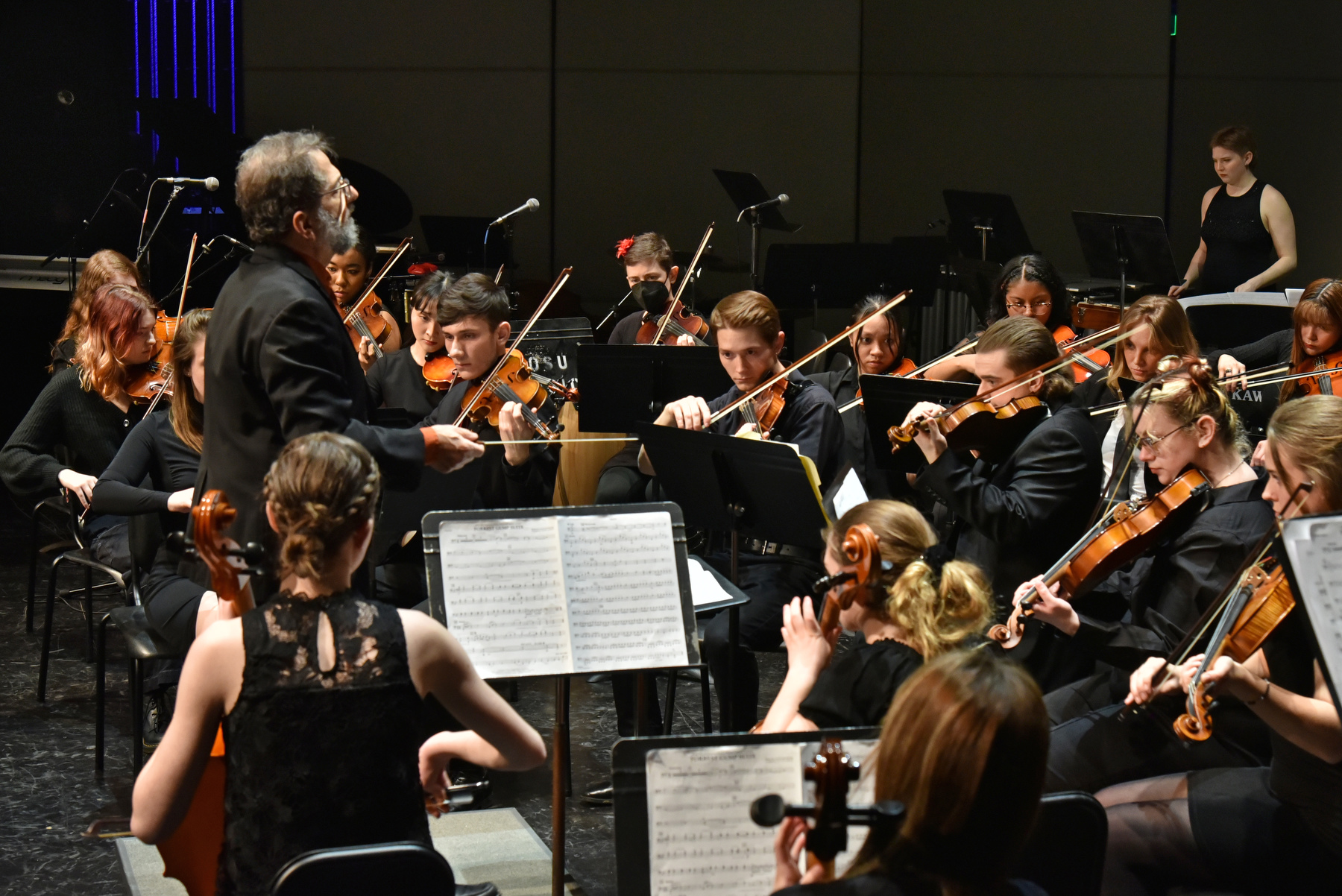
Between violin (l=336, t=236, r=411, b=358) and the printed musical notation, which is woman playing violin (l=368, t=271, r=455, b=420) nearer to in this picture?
violin (l=336, t=236, r=411, b=358)

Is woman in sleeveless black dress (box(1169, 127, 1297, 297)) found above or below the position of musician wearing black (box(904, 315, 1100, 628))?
above

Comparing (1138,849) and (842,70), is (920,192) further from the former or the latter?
(1138,849)

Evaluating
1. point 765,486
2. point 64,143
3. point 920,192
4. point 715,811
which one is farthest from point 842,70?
point 715,811

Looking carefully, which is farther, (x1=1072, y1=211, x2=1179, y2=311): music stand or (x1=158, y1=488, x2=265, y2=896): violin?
(x1=1072, y1=211, x2=1179, y2=311): music stand

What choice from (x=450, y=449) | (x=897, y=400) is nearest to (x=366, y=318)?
(x=897, y=400)

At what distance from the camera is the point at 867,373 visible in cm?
487

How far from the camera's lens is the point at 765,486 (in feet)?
10.2

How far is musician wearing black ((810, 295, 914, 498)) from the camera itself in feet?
14.0

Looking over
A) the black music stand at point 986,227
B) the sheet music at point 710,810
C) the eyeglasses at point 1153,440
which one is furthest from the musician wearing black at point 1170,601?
the black music stand at point 986,227

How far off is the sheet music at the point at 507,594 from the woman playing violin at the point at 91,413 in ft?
7.10

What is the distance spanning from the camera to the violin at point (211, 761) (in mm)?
1861

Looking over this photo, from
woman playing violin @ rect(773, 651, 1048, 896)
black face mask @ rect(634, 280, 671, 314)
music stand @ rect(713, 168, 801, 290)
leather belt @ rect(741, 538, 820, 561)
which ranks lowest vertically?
leather belt @ rect(741, 538, 820, 561)

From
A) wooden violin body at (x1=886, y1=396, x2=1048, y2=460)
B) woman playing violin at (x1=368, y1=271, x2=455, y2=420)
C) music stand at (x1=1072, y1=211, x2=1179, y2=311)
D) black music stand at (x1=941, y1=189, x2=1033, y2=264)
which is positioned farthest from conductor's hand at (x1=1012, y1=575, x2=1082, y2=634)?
black music stand at (x1=941, y1=189, x2=1033, y2=264)

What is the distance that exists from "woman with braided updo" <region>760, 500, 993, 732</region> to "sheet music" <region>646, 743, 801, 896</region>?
0.33 meters
